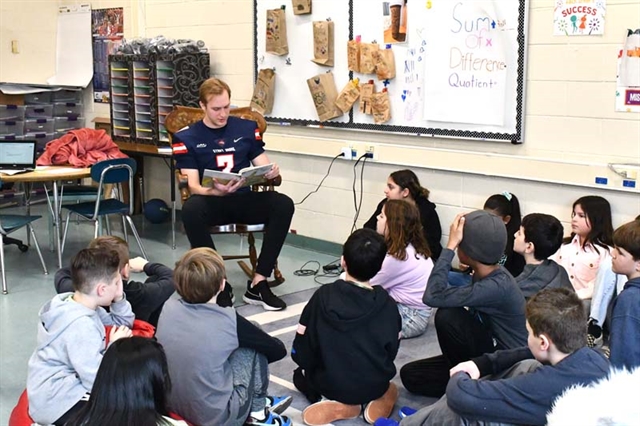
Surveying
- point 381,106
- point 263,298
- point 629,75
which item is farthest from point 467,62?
point 263,298

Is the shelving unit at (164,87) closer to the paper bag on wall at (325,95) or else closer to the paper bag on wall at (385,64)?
the paper bag on wall at (325,95)

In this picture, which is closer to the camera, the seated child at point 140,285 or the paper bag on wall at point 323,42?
the seated child at point 140,285

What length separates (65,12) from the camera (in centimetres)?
806

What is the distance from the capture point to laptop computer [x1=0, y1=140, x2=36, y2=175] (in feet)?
18.0

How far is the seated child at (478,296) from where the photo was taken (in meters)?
2.99

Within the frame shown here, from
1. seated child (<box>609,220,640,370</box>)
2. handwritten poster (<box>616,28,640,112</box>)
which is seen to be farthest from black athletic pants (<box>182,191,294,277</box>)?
seated child (<box>609,220,640,370</box>)

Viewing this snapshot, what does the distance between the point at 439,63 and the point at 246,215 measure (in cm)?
154

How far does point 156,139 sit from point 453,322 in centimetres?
398

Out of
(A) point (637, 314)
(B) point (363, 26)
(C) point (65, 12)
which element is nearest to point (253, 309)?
(B) point (363, 26)

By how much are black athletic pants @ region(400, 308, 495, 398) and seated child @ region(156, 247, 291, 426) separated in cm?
77

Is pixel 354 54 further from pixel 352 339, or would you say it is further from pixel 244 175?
pixel 352 339

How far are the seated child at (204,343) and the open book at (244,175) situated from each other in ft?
5.52

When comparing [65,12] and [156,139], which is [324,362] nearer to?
[156,139]

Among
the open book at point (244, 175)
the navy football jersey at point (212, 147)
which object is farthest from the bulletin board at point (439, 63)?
the open book at point (244, 175)
